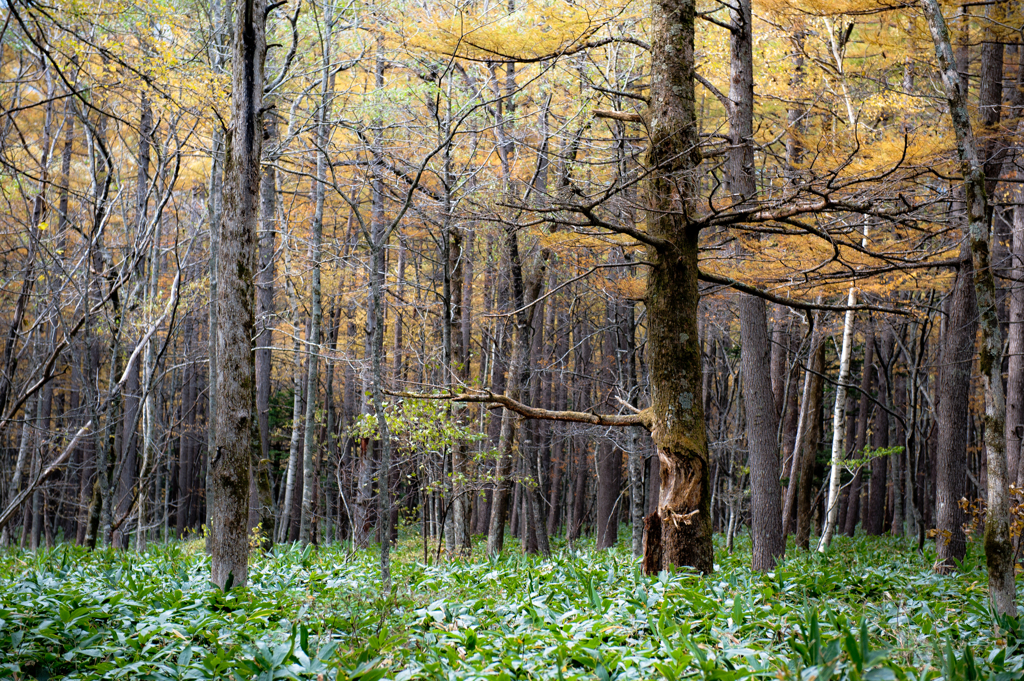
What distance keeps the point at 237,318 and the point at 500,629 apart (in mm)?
2955

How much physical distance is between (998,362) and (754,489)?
3.94 meters

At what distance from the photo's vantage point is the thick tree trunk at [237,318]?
17.0ft

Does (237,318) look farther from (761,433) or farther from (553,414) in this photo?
(761,433)

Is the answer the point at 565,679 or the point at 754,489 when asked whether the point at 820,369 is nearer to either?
the point at 754,489

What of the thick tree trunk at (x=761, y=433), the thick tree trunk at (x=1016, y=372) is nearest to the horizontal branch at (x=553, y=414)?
the thick tree trunk at (x=761, y=433)

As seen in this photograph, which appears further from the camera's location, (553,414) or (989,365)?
(553,414)

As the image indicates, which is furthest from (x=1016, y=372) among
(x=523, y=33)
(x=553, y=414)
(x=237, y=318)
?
(x=237, y=318)

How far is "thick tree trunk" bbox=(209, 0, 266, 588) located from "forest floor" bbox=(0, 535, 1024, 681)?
0.45 m

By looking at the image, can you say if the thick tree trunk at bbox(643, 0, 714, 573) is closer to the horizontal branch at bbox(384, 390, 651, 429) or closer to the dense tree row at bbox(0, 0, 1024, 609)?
the dense tree row at bbox(0, 0, 1024, 609)

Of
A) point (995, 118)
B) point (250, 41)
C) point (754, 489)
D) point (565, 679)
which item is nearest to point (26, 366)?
point (250, 41)

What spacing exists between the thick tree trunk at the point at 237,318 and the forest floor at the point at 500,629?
17.9 inches

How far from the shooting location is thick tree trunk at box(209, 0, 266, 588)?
5.18 meters

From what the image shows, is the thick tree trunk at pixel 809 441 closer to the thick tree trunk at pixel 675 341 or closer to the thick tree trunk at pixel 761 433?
the thick tree trunk at pixel 761 433

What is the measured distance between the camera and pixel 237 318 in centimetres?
523
